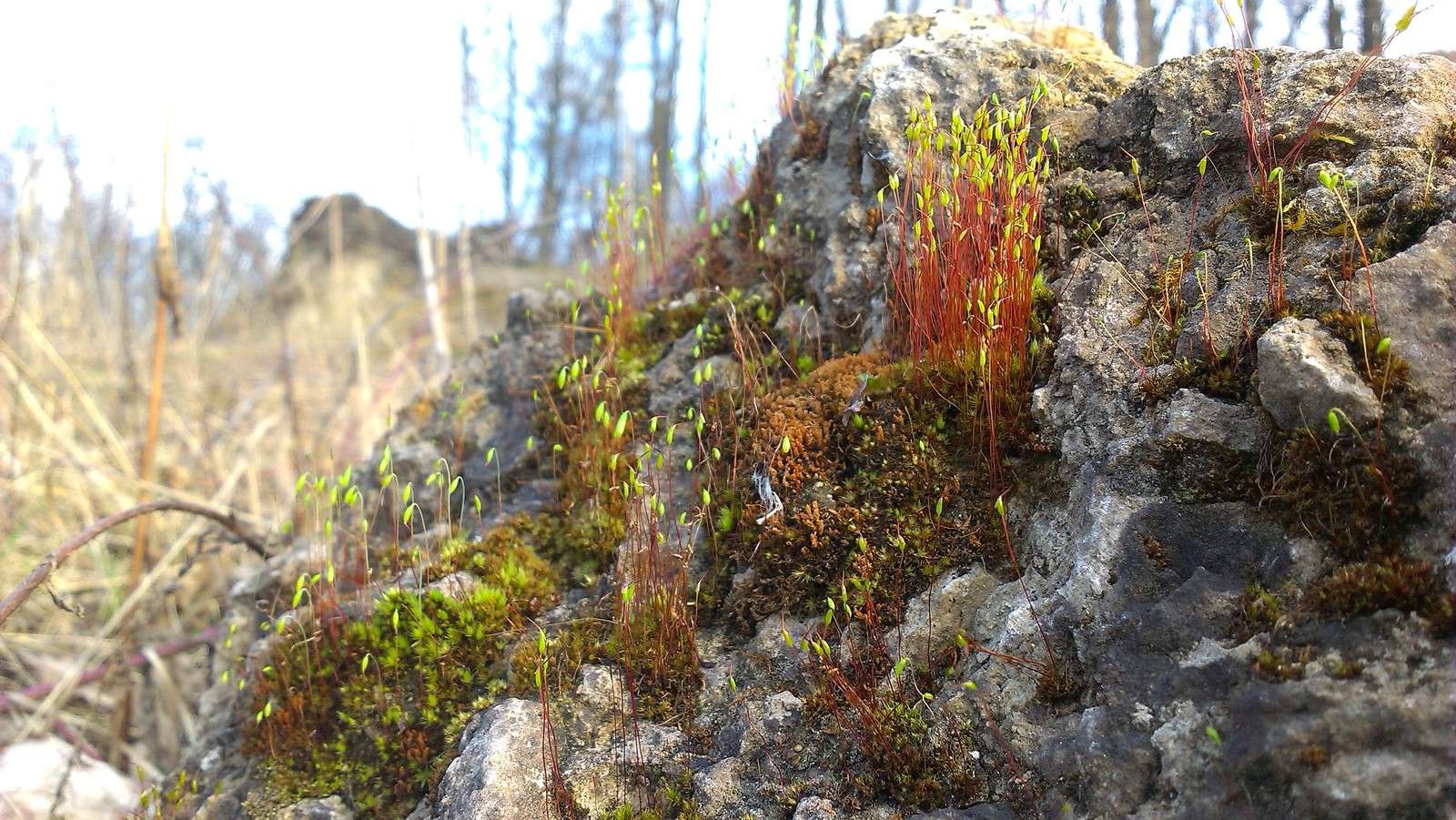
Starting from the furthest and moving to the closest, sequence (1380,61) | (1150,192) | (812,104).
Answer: (812,104)
(1150,192)
(1380,61)

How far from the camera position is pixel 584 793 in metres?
2.31

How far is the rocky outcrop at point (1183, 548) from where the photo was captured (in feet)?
5.60

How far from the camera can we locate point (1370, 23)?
18.6ft

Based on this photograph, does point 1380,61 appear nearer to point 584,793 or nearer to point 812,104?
point 812,104

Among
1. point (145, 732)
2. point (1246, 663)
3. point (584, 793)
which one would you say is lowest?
point (145, 732)

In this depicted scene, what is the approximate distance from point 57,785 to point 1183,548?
4922 mm

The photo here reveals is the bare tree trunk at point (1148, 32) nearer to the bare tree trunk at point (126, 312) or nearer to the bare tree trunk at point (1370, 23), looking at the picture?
the bare tree trunk at point (1370, 23)

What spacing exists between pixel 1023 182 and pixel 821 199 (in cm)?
122

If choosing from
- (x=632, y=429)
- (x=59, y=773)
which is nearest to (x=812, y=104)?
A: (x=632, y=429)

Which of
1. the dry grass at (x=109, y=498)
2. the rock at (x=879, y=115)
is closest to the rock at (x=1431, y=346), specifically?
the rock at (x=879, y=115)

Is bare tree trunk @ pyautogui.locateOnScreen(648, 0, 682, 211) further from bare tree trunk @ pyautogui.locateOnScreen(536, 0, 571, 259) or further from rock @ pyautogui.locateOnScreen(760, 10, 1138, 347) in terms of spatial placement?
rock @ pyautogui.locateOnScreen(760, 10, 1138, 347)

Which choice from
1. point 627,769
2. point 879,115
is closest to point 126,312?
point 627,769

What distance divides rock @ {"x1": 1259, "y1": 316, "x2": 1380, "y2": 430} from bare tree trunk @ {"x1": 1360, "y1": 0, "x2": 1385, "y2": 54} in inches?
203

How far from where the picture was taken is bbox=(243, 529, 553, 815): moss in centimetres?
262
